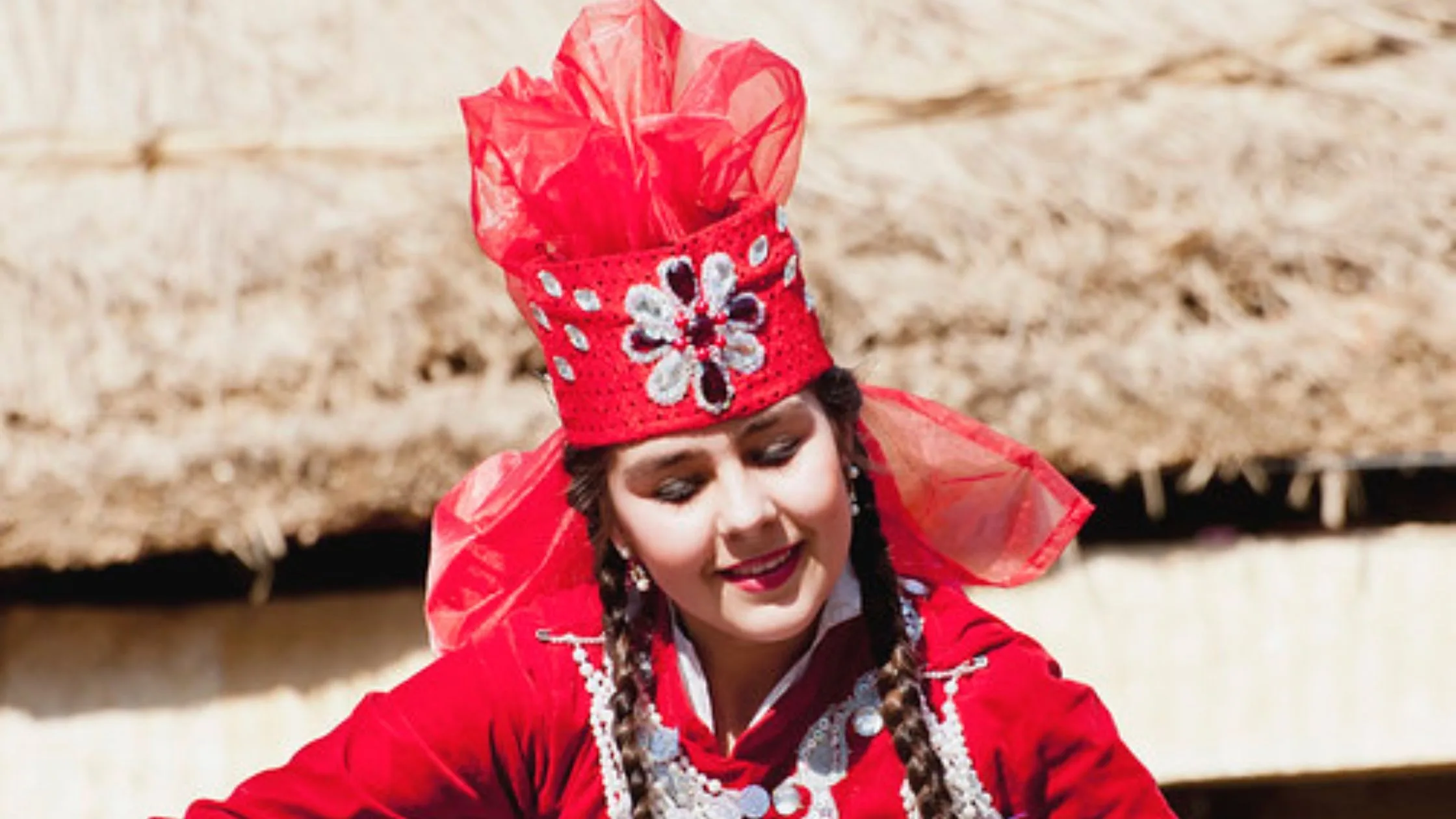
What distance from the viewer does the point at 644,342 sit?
2.29 meters

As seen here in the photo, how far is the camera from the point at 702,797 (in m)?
2.44

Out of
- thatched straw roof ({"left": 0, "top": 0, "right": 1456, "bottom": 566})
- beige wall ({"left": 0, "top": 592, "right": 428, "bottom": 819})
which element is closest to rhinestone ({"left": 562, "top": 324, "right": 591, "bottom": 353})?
thatched straw roof ({"left": 0, "top": 0, "right": 1456, "bottom": 566})

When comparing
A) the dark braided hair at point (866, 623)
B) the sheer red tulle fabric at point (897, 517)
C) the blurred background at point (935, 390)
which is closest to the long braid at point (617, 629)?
the dark braided hair at point (866, 623)

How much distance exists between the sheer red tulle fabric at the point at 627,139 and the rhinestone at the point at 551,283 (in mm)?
24

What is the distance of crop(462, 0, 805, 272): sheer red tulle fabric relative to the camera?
229 cm

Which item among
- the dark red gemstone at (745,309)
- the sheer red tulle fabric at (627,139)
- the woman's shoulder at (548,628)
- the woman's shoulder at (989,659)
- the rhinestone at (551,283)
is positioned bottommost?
the woman's shoulder at (989,659)

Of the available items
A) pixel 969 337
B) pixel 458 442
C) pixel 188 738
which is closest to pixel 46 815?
pixel 188 738

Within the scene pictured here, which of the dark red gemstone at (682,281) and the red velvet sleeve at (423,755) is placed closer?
the dark red gemstone at (682,281)

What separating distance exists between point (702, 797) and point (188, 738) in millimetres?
1155

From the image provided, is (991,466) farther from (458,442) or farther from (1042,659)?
(458,442)

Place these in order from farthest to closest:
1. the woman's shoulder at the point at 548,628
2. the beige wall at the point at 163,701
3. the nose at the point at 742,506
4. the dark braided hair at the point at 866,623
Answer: the beige wall at the point at 163,701, the woman's shoulder at the point at 548,628, the dark braided hair at the point at 866,623, the nose at the point at 742,506

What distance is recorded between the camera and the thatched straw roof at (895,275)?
3229 mm

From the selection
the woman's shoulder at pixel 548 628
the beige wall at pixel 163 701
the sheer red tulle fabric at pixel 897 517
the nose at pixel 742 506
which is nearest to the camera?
the nose at pixel 742 506

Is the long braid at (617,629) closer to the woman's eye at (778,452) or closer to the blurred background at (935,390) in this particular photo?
the woman's eye at (778,452)
